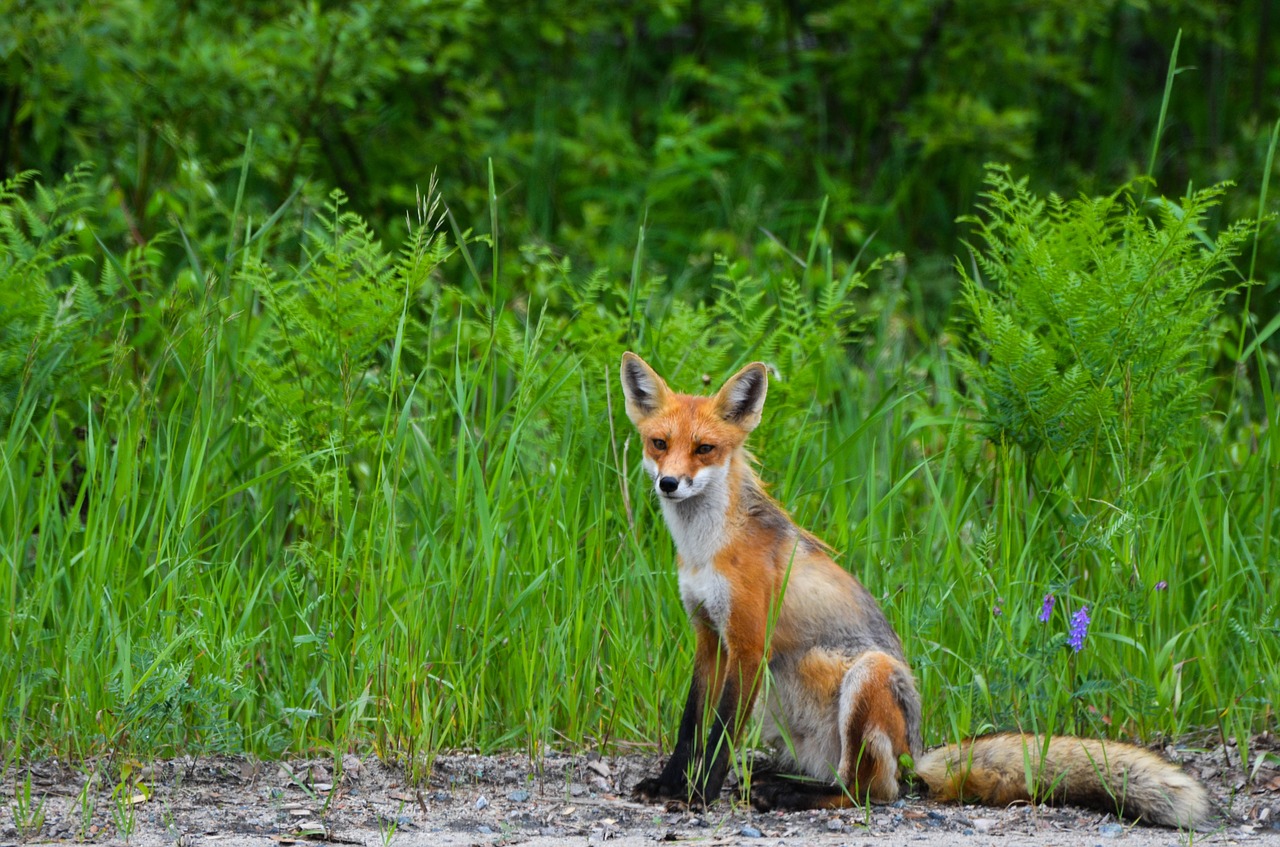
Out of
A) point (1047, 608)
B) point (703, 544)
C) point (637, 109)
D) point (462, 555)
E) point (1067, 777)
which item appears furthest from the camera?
point (637, 109)

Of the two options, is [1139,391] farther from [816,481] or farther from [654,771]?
[654,771]

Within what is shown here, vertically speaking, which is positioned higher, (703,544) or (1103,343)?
(1103,343)

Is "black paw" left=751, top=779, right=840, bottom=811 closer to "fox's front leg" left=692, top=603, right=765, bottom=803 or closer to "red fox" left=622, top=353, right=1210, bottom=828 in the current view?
"red fox" left=622, top=353, right=1210, bottom=828

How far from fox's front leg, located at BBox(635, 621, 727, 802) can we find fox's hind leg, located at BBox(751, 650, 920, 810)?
0.84 feet

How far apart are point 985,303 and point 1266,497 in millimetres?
1405

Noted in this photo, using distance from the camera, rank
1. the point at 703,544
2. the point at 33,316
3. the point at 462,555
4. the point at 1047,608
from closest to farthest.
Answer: the point at 1047,608 → the point at 703,544 → the point at 462,555 → the point at 33,316

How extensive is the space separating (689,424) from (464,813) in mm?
1586

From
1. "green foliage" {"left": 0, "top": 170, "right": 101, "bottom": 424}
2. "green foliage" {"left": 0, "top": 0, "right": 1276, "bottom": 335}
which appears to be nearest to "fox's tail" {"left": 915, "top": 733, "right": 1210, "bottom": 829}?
"green foliage" {"left": 0, "top": 170, "right": 101, "bottom": 424}

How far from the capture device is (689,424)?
16.1 ft

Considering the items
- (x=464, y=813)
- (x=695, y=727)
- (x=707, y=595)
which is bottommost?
(x=464, y=813)

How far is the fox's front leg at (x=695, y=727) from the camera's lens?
464 cm

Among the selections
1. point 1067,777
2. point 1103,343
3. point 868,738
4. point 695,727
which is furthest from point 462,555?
point 1103,343

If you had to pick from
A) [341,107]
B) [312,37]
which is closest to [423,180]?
[341,107]

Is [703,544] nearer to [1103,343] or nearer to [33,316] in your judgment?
[1103,343]
